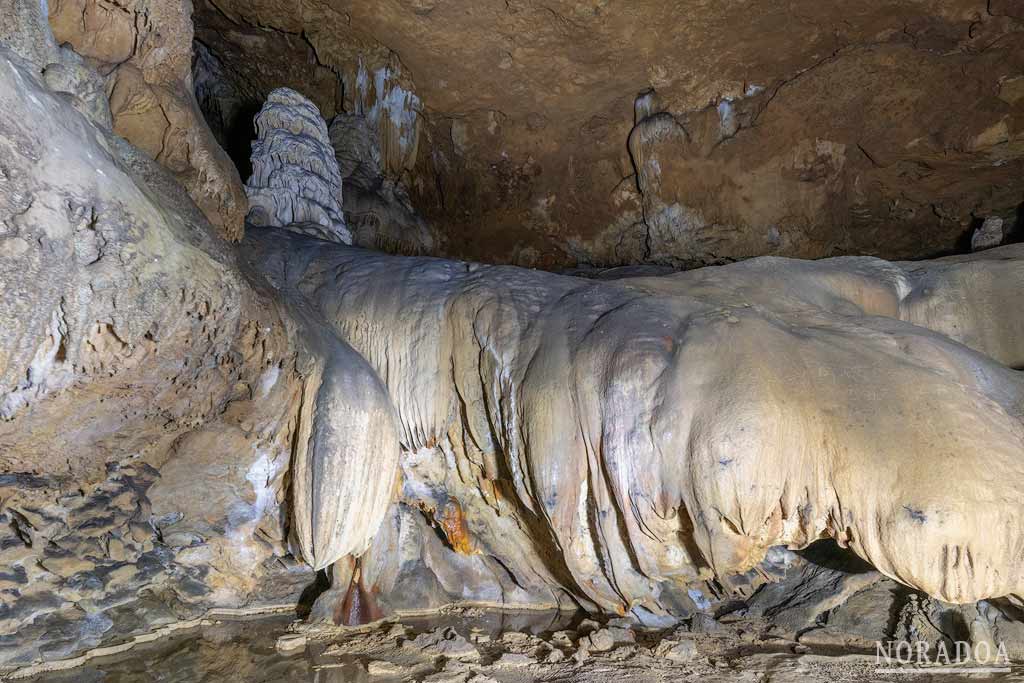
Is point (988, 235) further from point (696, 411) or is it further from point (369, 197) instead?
point (369, 197)

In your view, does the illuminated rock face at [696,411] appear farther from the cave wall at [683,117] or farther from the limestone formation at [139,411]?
the cave wall at [683,117]

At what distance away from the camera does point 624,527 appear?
10.5 feet

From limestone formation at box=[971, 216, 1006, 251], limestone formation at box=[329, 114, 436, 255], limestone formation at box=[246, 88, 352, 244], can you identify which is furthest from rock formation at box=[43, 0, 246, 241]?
limestone formation at box=[971, 216, 1006, 251]

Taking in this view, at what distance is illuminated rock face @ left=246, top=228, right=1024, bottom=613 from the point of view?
2.39 meters

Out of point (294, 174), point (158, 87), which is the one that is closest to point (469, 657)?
point (158, 87)

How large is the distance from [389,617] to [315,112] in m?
3.76

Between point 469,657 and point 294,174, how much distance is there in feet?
11.2

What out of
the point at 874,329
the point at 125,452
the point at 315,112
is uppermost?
the point at 315,112

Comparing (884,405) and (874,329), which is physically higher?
(874,329)

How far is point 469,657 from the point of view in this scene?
137 inches

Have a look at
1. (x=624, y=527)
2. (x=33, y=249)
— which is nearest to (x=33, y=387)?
(x=33, y=249)

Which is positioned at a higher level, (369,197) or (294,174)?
(369,197)

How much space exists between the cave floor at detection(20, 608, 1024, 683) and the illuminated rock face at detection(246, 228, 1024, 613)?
0.30 meters

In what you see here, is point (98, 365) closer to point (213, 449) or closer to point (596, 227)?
point (213, 449)
